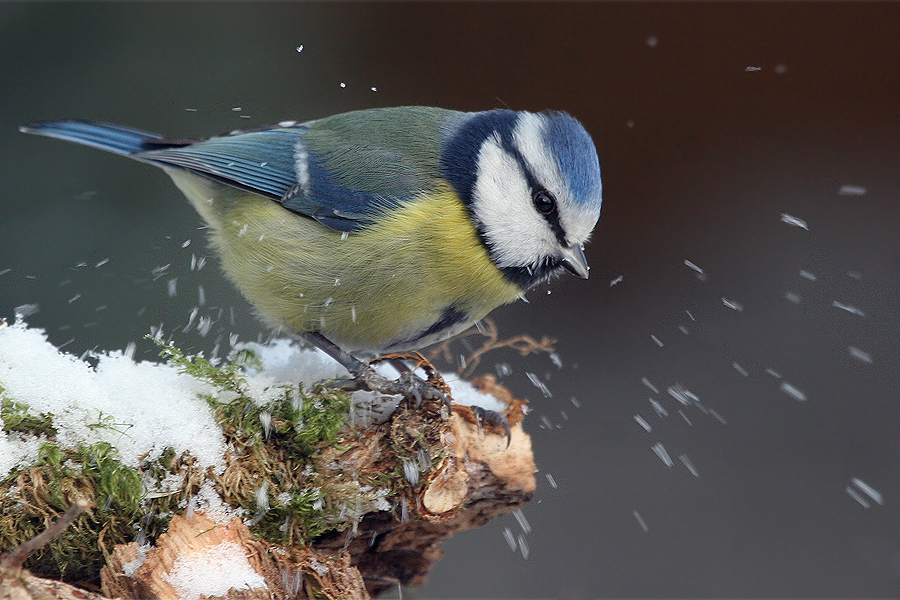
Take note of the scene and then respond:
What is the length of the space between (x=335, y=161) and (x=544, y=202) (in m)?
0.54

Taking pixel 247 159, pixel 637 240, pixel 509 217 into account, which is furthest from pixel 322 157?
pixel 637 240

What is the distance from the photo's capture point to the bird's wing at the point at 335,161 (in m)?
1.81

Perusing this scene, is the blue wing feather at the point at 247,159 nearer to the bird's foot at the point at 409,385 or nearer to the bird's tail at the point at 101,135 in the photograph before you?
the bird's tail at the point at 101,135

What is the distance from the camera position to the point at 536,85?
3027mm

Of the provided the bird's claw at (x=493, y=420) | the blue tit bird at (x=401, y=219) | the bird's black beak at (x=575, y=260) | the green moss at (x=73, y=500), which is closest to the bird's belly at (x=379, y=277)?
the blue tit bird at (x=401, y=219)

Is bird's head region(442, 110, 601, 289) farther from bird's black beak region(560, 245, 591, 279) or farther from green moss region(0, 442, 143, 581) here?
green moss region(0, 442, 143, 581)

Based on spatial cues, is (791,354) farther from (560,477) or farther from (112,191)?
(112,191)

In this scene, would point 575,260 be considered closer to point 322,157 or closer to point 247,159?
point 322,157

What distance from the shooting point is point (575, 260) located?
1.72 metres

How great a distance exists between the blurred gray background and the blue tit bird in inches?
21.4

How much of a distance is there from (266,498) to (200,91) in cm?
192

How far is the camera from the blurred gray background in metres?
2.65

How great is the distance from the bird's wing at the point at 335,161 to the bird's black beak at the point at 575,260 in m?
0.35

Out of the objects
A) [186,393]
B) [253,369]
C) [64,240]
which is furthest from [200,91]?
[186,393]
